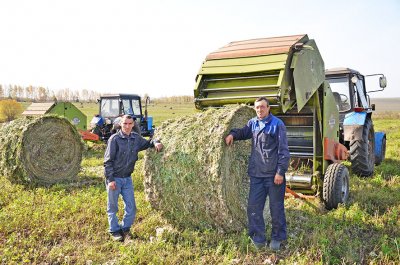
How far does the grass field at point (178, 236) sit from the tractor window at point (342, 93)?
8.45 ft

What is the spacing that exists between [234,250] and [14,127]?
6.14m

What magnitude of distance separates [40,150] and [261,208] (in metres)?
5.72

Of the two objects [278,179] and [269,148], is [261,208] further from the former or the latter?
[269,148]

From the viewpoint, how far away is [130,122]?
4.97 metres

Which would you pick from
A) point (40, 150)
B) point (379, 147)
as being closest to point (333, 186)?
point (379, 147)

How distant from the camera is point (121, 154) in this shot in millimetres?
4895

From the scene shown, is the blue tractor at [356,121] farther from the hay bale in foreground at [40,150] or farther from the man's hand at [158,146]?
the hay bale in foreground at [40,150]

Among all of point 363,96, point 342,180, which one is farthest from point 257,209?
point 363,96

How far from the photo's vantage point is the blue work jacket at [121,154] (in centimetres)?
482

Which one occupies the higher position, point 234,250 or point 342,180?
point 342,180

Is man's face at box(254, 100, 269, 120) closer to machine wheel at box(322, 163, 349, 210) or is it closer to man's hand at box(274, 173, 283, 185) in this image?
man's hand at box(274, 173, 283, 185)

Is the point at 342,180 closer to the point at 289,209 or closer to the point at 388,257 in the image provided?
the point at 289,209

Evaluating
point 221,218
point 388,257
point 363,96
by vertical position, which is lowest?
point 388,257

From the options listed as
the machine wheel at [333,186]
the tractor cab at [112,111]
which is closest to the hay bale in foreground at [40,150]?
the tractor cab at [112,111]
